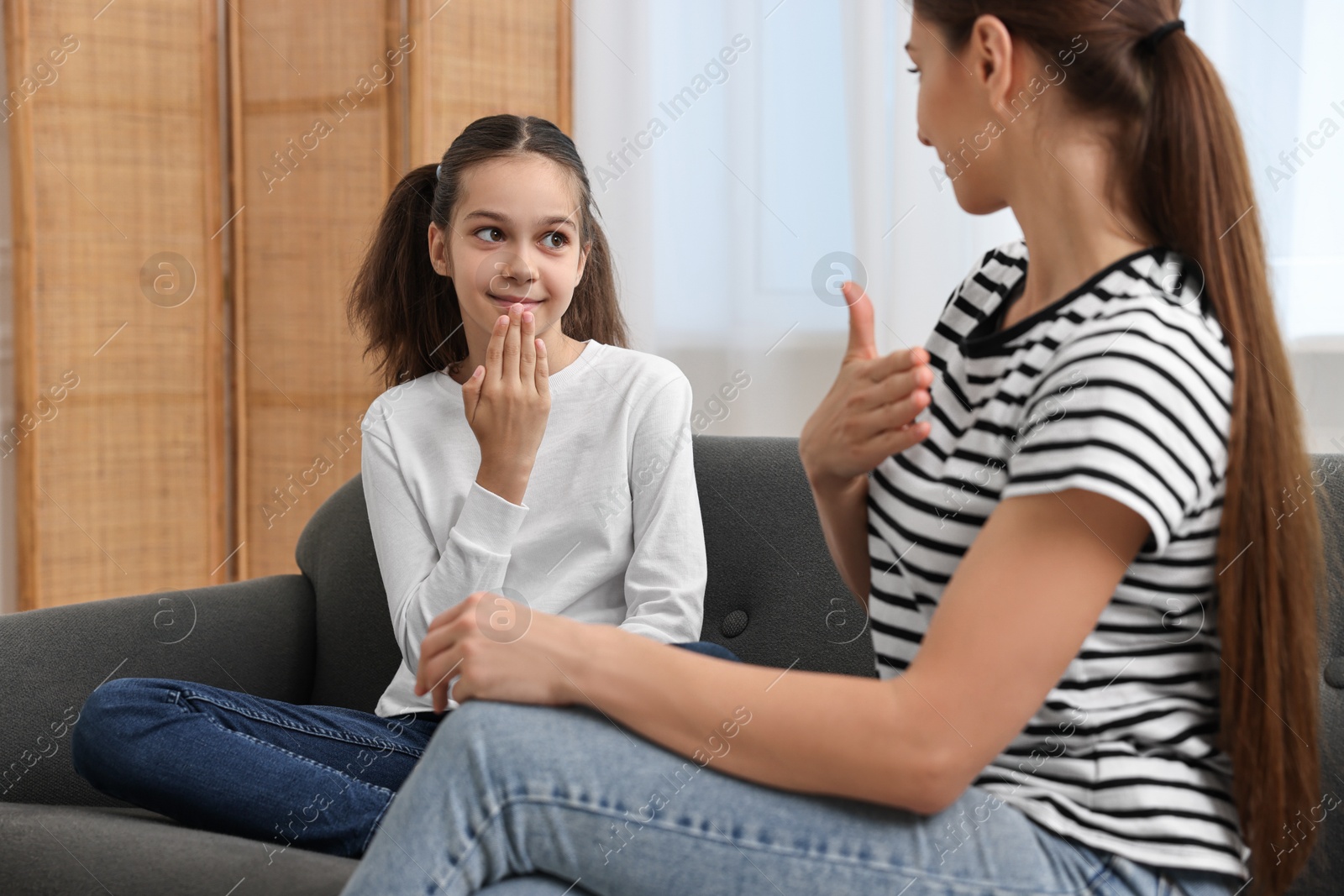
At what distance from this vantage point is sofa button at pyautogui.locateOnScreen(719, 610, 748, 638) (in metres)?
1.41

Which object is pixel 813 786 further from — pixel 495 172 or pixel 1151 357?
pixel 495 172

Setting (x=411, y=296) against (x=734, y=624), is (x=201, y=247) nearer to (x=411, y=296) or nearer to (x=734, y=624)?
(x=411, y=296)

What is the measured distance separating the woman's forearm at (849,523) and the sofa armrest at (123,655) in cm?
91

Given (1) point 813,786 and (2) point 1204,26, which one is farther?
(2) point 1204,26

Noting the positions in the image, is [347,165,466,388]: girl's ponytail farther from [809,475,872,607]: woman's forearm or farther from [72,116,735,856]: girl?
[809,475,872,607]: woman's forearm

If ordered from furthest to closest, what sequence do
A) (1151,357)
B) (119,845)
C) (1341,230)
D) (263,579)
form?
(1341,230) → (263,579) → (119,845) → (1151,357)

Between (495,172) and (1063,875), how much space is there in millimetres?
1034

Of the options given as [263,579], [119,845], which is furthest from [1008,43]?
[263,579]

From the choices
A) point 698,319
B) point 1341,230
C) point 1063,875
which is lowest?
point 1063,875

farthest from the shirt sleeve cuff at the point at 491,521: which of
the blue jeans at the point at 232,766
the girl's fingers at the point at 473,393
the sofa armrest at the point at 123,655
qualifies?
the sofa armrest at the point at 123,655

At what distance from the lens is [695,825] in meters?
0.70

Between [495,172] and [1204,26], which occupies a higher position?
[1204,26]

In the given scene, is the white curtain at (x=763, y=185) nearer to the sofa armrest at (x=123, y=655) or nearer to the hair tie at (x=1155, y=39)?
the sofa armrest at (x=123, y=655)

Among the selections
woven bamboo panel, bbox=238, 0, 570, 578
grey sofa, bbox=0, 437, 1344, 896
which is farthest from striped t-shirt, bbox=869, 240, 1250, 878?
woven bamboo panel, bbox=238, 0, 570, 578
